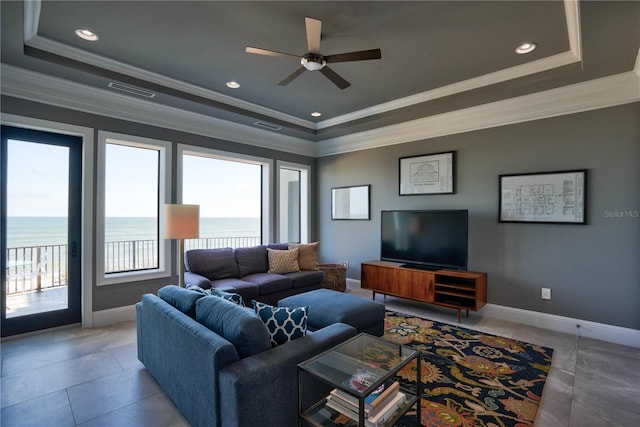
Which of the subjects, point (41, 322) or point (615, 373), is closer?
point (615, 373)

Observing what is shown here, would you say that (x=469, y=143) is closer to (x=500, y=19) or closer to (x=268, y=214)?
(x=500, y=19)

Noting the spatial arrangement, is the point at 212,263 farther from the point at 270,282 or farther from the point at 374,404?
the point at 374,404

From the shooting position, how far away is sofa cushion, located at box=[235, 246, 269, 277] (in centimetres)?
442

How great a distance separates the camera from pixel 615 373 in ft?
8.58

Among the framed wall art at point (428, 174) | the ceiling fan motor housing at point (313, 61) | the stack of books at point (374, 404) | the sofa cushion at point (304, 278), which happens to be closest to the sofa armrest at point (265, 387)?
the stack of books at point (374, 404)

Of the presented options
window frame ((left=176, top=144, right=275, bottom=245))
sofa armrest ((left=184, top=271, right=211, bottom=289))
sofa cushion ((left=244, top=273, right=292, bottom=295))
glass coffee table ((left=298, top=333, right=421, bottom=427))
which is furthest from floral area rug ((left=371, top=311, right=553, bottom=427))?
window frame ((left=176, top=144, right=275, bottom=245))

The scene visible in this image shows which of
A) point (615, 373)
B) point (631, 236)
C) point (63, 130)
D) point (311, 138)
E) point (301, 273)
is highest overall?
point (311, 138)

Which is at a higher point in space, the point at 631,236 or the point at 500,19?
the point at 500,19

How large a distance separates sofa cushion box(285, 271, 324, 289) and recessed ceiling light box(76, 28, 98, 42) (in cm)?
337

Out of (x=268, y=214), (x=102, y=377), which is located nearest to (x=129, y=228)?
(x=268, y=214)

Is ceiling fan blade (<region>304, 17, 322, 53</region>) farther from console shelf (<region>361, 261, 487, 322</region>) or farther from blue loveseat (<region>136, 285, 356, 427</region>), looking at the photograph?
console shelf (<region>361, 261, 487, 322</region>)

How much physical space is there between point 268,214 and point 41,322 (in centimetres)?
332

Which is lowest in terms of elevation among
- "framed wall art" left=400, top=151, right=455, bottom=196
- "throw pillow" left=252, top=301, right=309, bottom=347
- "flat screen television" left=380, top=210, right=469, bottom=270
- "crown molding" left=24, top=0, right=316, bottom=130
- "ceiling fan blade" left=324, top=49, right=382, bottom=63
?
"throw pillow" left=252, top=301, right=309, bottom=347

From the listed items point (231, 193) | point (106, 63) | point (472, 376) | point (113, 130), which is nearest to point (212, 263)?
point (113, 130)
